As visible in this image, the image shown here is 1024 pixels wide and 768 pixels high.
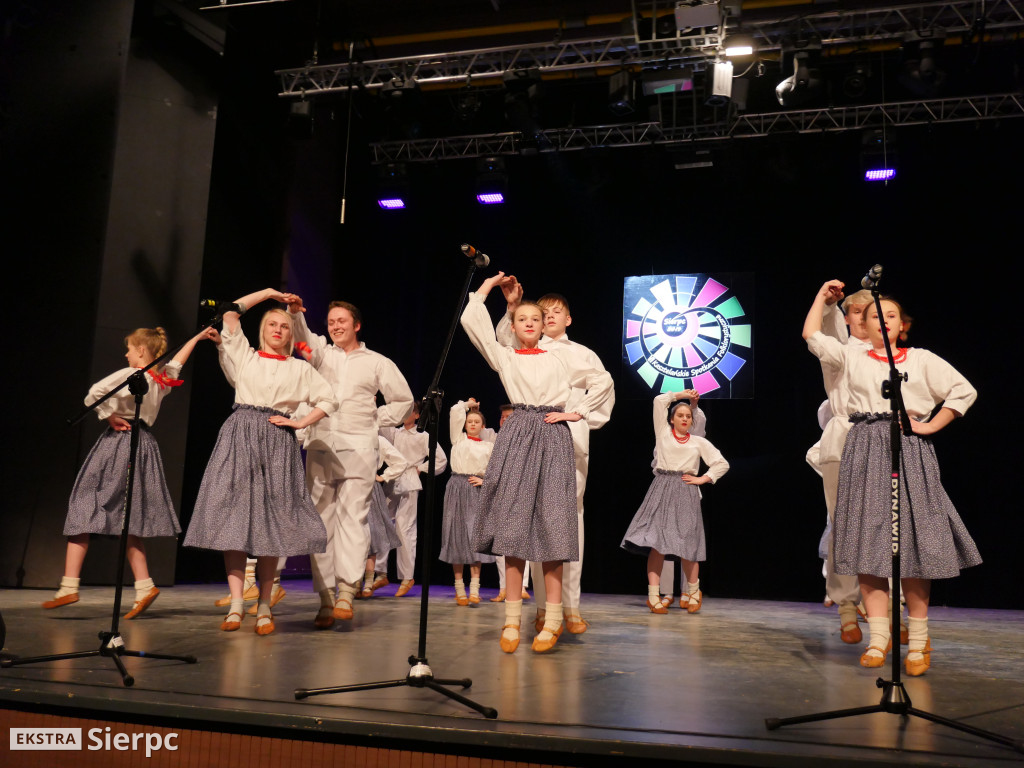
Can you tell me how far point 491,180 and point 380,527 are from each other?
379cm

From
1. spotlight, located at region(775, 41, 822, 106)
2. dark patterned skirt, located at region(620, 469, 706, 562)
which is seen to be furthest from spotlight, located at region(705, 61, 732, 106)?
dark patterned skirt, located at region(620, 469, 706, 562)

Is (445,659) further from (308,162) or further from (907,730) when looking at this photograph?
(308,162)

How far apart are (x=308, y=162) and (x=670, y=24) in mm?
3913

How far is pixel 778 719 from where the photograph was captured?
89.0 inches

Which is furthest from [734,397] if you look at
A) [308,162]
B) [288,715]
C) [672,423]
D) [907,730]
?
[288,715]

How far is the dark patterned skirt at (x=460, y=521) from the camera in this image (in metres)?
6.72

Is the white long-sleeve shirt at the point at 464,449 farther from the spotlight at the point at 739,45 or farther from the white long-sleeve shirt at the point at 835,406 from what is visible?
the spotlight at the point at 739,45

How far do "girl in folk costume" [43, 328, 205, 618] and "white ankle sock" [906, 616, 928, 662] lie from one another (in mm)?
3684

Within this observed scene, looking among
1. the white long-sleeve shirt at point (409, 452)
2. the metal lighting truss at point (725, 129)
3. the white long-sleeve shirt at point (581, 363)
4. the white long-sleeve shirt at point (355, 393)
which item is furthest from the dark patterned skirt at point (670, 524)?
the metal lighting truss at point (725, 129)

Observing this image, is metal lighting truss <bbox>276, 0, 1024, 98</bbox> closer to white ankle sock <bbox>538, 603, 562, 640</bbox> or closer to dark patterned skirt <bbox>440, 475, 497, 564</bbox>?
dark patterned skirt <bbox>440, 475, 497, 564</bbox>

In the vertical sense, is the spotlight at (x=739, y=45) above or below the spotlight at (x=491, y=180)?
above

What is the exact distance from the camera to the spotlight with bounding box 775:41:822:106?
682 centimetres

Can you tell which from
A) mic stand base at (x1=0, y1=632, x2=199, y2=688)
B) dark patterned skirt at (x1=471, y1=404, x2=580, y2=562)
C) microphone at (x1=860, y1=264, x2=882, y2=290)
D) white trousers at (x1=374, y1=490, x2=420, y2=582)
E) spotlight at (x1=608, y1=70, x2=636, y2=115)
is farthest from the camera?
white trousers at (x1=374, y1=490, x2=420, y2=582)

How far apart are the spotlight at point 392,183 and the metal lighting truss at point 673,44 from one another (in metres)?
1.15
